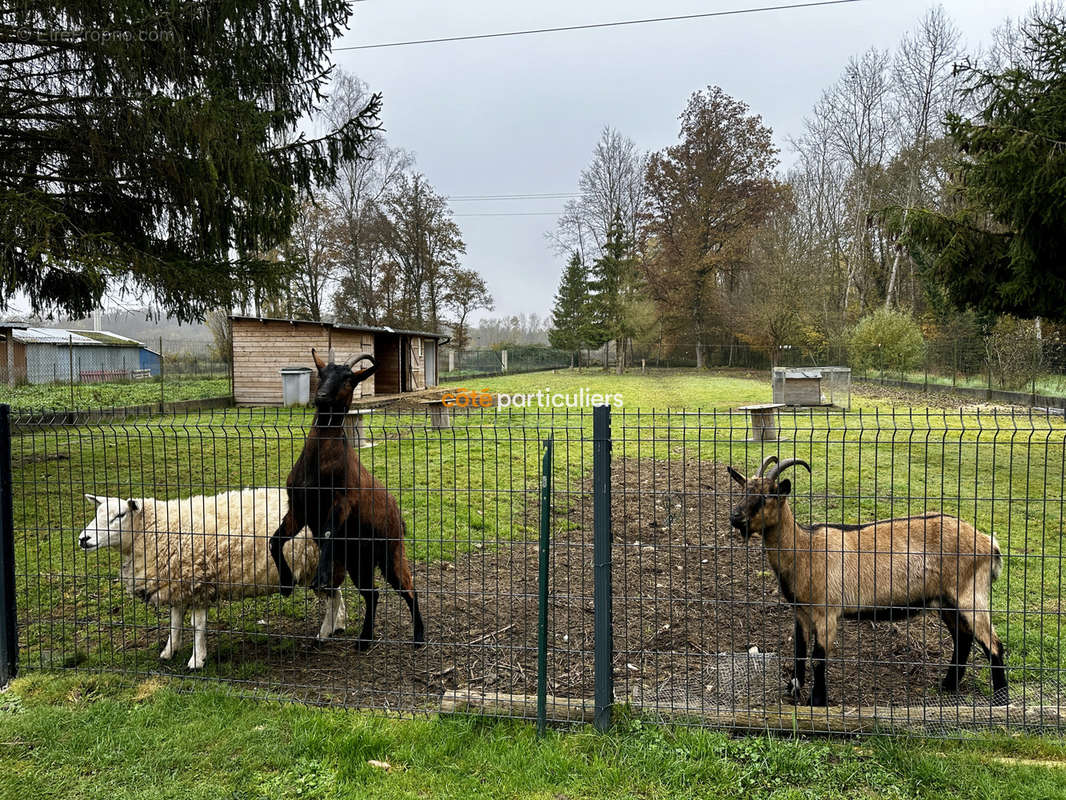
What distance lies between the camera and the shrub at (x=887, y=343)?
87.4 ft

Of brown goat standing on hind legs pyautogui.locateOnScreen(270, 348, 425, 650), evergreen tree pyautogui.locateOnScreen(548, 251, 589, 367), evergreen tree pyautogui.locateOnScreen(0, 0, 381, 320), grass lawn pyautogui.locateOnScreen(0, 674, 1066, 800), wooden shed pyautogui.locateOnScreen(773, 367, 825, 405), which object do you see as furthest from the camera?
evergreen tree pyautogui.locateOnScreen(548, 251, 589, 367)

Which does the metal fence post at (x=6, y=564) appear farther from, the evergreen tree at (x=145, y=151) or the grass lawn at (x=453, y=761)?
the evergreen tree at (x=145, y=151)

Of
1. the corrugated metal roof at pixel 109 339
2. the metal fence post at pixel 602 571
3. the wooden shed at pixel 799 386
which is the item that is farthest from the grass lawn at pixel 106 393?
the metal fence post at pixel 602 571

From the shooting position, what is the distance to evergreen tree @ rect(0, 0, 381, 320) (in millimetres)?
8688

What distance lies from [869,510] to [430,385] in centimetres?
2674

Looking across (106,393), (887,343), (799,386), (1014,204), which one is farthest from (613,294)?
(1014,204)

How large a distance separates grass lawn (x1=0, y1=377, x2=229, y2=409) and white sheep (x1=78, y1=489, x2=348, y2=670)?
635 inches

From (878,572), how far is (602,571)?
180 centimetres

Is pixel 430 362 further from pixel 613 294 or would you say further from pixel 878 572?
pixel 878 572

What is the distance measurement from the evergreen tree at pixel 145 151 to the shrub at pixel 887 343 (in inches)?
959

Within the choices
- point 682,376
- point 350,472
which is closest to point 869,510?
point 350,472

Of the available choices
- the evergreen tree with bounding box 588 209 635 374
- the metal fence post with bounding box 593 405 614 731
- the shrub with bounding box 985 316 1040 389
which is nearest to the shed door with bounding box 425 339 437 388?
the evergreen tree with bounding box 588 209 635 374

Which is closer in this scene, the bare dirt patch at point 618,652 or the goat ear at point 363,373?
the bare dirt patch at point 618,652

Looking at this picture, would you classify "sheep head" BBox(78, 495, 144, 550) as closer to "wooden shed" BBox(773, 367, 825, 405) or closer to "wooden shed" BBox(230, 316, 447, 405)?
"wooden shed" BBox(230, 316, 447, 405)
